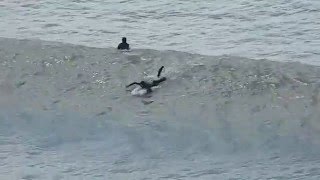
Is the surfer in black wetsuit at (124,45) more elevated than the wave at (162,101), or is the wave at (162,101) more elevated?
the surfer in black wetsuit at (124,45)

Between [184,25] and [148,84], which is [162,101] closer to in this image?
[148,84]

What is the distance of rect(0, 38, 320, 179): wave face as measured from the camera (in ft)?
13.2

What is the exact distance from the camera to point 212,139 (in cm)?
436

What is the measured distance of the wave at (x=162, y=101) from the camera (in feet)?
14.4

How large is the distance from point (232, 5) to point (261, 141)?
3.44m

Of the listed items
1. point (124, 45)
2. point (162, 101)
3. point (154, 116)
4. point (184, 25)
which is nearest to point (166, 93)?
point (162, 101)

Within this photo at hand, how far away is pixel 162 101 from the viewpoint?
5000 millimetres

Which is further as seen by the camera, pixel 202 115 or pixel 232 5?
pixel 232 5

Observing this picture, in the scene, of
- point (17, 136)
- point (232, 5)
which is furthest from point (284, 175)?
point (232, 5)

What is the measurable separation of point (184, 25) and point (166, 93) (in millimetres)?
1937

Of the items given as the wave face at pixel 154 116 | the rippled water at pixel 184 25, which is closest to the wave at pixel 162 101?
the wave face at pixel 154 116

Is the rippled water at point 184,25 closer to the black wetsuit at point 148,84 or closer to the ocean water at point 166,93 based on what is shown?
the ocean water at point 166,93

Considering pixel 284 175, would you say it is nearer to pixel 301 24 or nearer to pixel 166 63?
pixel 166 63

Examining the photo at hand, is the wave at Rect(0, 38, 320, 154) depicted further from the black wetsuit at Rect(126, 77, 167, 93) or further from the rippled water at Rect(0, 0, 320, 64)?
the rippled water at Rect(0, 0, 320, 64)
